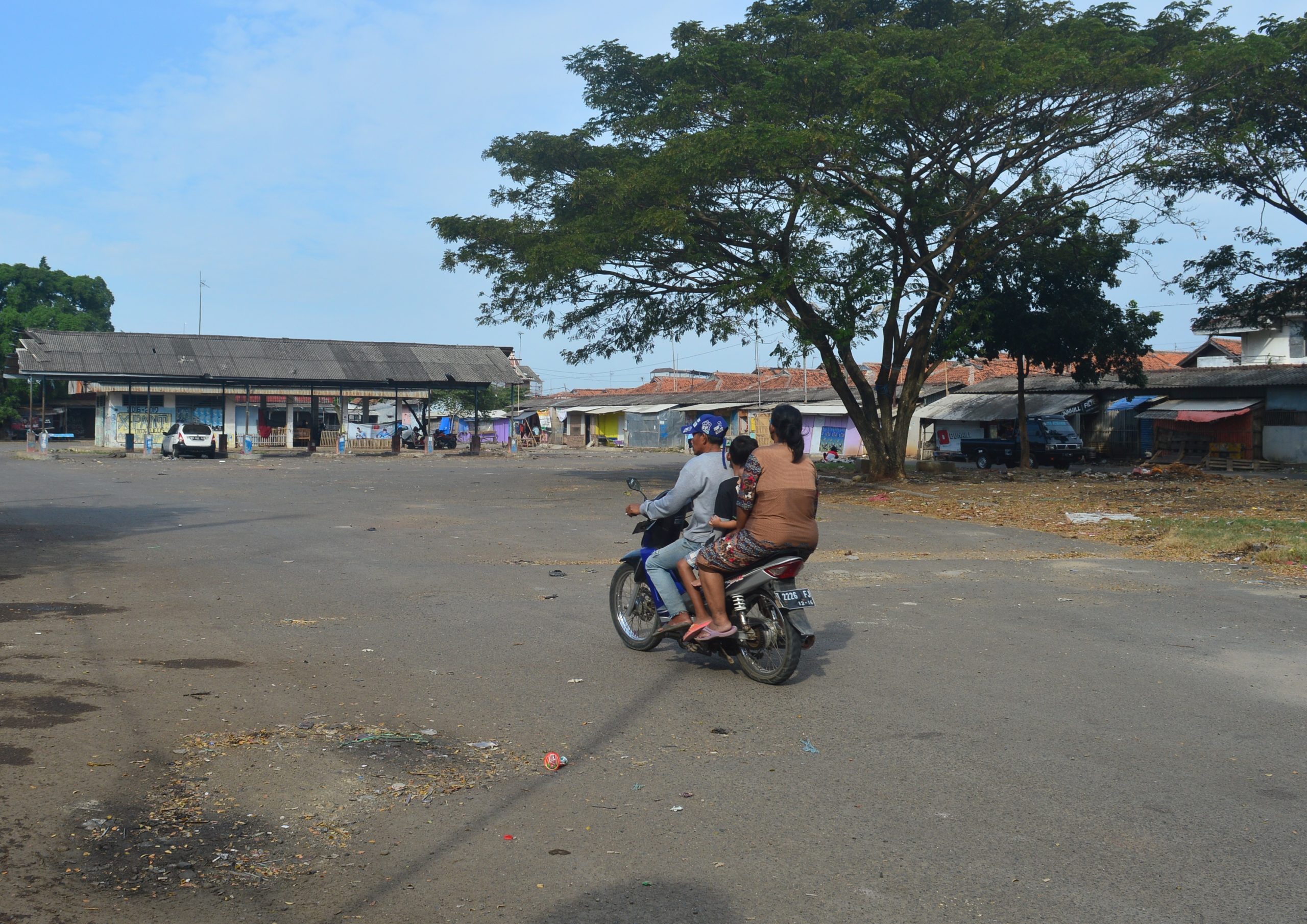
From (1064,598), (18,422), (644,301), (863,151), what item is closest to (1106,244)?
(863,151)

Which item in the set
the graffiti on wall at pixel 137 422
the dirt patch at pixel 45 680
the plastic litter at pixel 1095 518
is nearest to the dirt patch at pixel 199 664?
the dirt patch at pixel 45 680

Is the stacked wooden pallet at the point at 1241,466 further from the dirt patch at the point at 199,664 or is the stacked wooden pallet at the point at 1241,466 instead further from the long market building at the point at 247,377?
the dirt patch at the point at 199,664

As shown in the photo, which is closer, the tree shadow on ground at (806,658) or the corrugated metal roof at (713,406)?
the tree shadow on ground at (806,658)

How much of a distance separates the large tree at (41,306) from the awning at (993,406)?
52.6 metres

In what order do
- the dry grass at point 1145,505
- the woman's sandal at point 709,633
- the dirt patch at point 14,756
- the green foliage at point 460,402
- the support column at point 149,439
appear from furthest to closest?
the green foliage at point 460,402, the support column at point 149,439, the dry grass at point 1145,505, the woman's sandal at point 709,633, the dirt patch at point 14,756

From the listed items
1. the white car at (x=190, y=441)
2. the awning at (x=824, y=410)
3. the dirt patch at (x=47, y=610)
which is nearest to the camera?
the dirt patch at (x=47, y=610)

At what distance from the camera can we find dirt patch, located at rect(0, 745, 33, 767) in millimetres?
4930

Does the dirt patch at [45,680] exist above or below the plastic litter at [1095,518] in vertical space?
below

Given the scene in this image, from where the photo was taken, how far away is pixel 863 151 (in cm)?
2242

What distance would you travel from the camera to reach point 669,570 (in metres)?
7.44

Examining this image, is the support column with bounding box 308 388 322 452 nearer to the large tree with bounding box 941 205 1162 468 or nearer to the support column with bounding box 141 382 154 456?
the support column with bounding box 141 382 154 456

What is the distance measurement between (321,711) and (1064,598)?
728cm

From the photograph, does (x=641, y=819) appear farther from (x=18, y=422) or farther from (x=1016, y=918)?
(x=18, y=422)

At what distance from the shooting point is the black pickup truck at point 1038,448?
38031 millimetres
